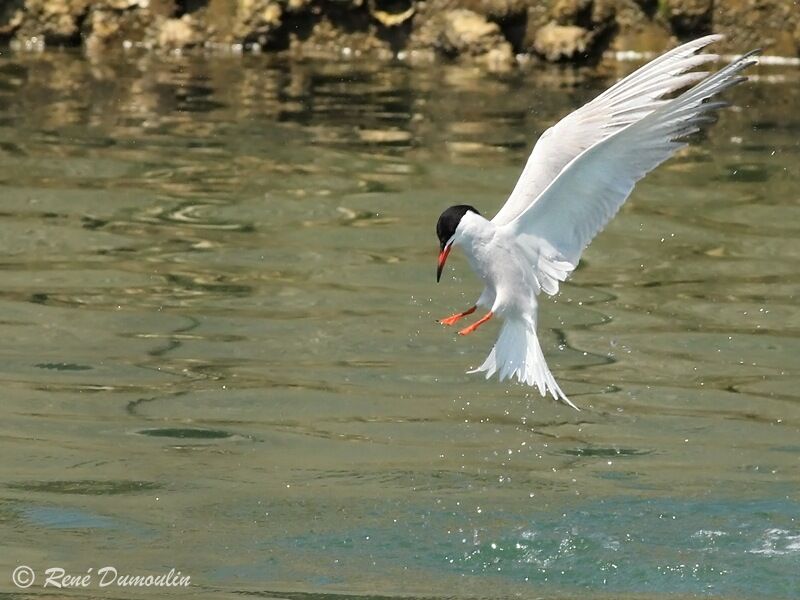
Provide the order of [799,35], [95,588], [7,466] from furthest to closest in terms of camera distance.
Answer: [799,35], [7,466], [95,588]

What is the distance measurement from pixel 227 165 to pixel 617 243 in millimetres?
3178

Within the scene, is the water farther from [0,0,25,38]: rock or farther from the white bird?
[0,0,25,38]: rock

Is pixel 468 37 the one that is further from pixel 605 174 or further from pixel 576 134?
pixel 605 174

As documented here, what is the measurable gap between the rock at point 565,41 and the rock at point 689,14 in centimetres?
75

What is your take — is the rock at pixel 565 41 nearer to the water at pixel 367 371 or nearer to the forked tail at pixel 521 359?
the water at pixel 367 371

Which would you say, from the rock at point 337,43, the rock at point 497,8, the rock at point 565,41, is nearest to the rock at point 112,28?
the rock at point 337,43

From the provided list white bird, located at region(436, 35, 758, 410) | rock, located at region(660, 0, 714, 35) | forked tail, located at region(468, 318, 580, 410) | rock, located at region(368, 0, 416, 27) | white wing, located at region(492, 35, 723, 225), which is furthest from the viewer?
rock, located at region(368, 0, 416, 27)

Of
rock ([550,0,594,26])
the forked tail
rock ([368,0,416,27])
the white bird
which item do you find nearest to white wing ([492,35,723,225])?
the white bird

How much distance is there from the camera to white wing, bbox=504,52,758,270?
5.98 meters

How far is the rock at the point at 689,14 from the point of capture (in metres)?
14.7

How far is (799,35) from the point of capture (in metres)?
15.0

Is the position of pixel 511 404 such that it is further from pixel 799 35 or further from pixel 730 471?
pixel 799 35

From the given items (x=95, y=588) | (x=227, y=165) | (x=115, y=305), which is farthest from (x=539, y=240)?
(x=227, y=165)

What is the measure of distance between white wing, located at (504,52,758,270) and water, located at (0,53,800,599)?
3.15 ft
